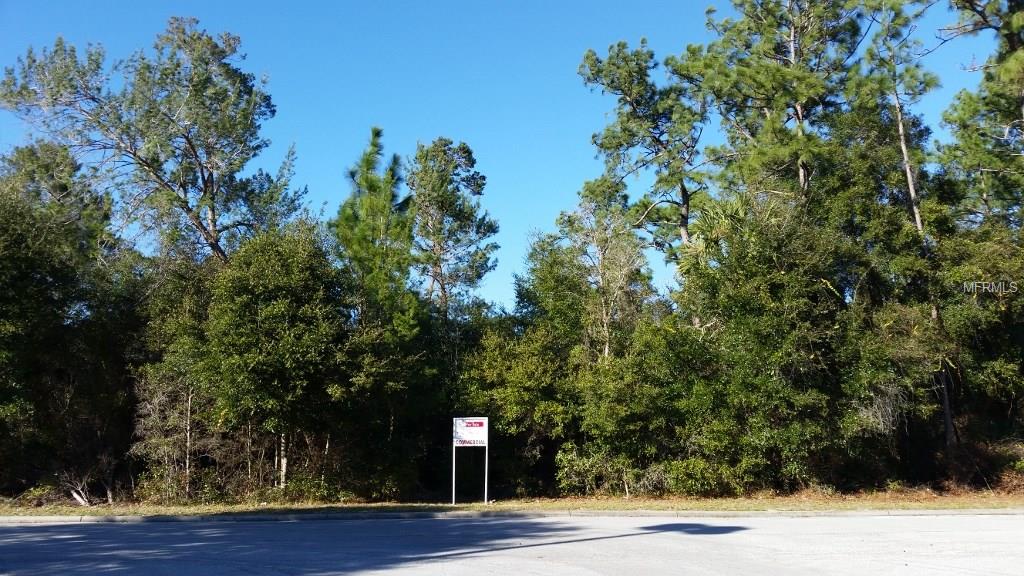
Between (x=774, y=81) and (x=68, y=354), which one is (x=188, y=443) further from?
(x=774, y=81)

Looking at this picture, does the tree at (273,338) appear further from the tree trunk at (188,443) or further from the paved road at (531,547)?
the paved road at (531,547)

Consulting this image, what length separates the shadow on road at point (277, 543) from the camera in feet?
33.6

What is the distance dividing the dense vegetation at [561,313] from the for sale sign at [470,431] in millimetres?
2528

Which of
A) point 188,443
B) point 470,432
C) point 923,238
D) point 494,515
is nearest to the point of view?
point 494,515

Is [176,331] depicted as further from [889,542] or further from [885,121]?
[885,121]

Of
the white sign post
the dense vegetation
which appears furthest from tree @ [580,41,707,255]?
the white sign post

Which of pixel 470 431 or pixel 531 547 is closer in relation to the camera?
pixel 531 547

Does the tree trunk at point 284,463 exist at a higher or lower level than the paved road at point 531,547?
higher

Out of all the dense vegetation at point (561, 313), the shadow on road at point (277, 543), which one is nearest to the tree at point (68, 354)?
the dense vegetation at point (561, 313)

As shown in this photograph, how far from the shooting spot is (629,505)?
792 inches

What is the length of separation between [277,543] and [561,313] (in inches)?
589

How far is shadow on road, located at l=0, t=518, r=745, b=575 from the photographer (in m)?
10.2

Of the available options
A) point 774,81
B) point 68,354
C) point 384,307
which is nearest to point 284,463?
point 384,307

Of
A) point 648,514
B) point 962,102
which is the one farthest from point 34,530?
point 962,102
